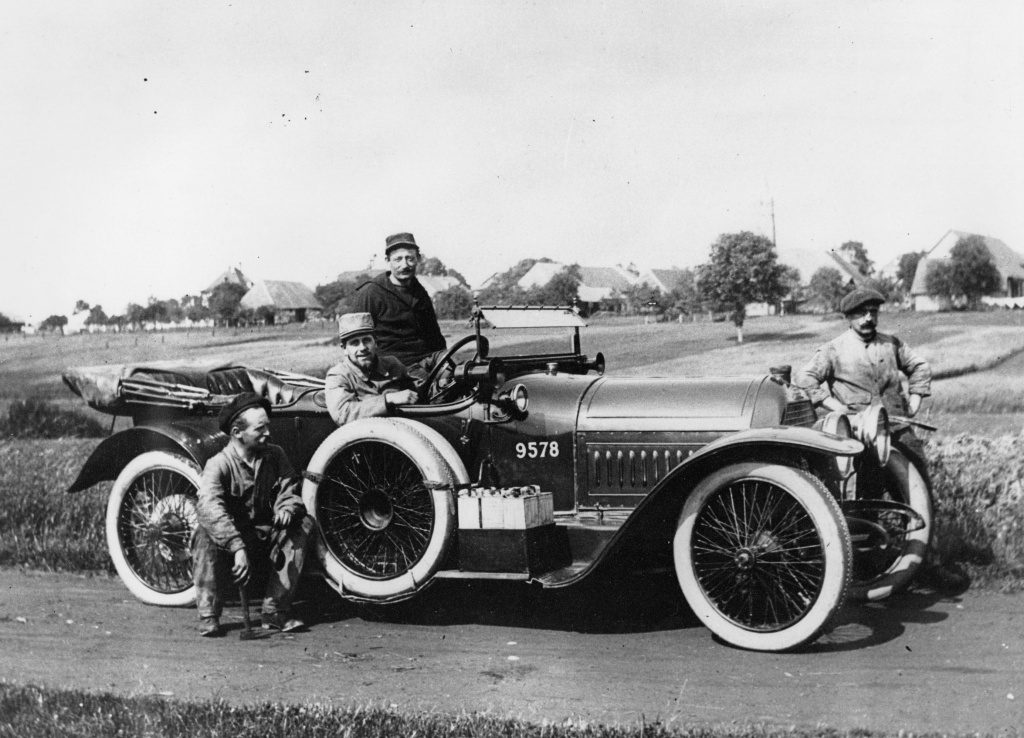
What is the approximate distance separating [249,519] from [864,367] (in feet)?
13.5

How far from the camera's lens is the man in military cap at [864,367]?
6.92 meters

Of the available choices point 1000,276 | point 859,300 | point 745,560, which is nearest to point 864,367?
point 859,300

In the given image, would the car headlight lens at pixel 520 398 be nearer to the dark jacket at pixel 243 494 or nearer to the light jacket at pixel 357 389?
the light jacket at pixel 357 389

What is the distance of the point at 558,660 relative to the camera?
512 centimetres

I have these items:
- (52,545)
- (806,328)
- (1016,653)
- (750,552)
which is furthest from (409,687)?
(806,328)

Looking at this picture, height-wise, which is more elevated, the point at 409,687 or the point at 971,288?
the point at 971,288

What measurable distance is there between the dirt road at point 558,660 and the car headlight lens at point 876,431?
944 mm

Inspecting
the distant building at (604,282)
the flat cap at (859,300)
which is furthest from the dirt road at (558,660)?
the distant building at (604,282)

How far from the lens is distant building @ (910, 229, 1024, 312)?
1923 centimetres

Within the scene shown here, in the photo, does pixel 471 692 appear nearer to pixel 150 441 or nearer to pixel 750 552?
pixel 750 552

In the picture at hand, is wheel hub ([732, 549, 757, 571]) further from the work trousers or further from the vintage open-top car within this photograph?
the work trousers

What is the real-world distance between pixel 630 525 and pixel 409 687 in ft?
4.62

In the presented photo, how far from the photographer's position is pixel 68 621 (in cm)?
607

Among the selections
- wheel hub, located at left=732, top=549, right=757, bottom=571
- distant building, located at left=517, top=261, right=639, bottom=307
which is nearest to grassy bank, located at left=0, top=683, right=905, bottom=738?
wheel hub, located at left=732, top=549, right=757, bottom=571
